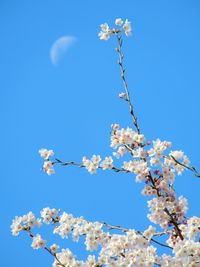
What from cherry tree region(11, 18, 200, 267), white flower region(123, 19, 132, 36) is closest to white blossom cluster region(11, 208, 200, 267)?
cherry tree region(11, 18, 200, 267)

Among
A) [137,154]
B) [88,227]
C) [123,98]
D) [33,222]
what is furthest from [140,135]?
[33,222]

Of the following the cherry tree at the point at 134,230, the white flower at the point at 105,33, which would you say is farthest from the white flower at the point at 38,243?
the white flower at the point at 105,33

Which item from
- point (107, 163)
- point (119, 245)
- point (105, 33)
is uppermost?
point (105, 33)

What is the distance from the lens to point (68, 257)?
7148 mm

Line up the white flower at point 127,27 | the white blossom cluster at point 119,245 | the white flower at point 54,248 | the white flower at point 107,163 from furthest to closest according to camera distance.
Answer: the white flower at point 127,27
the white flower at point 54,248
the white flower at point 107,163
the white blossom cluster at point 119,245

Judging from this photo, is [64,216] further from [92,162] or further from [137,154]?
[137,154]

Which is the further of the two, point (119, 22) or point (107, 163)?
point (119, 22)

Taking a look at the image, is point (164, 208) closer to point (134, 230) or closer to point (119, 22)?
point (134, 230)

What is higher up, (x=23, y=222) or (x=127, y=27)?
(x=127, y=27)

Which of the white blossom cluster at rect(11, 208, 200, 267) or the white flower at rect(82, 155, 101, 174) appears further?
the white flower at rect(82, 155, 101, 174)

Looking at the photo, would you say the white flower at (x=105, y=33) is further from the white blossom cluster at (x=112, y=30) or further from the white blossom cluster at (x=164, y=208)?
the white blossom cluster at (x=164, y=208)

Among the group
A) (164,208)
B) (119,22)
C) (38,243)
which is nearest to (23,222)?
(38,243)

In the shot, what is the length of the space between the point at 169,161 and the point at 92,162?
5.01 ft

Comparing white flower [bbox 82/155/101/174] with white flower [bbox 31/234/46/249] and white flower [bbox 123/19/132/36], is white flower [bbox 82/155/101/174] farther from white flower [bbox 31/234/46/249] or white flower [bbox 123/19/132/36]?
white flower [bbox 123/19/132/36]
